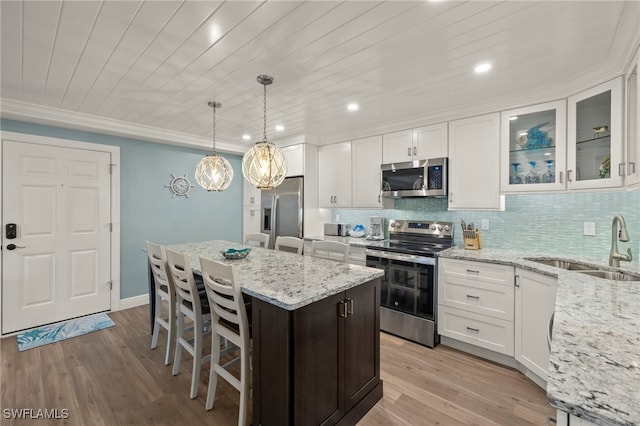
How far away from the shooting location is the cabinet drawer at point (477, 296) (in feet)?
8.09

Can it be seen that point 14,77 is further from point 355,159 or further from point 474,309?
point 474,309

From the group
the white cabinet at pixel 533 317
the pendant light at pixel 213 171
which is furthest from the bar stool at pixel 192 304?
the white cabinet at pixel 533 317

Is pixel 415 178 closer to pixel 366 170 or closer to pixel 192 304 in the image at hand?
pixel 366 170

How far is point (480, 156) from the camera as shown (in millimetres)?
2877

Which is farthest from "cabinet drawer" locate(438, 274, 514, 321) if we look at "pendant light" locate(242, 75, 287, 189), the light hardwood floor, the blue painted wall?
the blue painted wall

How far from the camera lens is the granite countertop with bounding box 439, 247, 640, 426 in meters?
0.64

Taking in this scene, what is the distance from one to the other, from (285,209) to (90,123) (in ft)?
8.30

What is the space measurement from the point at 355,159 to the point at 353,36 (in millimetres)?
2214

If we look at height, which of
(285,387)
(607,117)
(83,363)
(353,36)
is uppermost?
(353,36)

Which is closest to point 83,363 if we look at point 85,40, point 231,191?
point 85,40

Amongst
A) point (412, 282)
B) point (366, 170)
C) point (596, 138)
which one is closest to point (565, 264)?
point (596, 138)

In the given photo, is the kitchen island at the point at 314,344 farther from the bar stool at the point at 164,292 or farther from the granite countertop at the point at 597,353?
the granite countertop at the point at 597,353

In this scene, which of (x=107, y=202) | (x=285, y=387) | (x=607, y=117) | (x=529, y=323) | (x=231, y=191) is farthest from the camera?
(x=231, y=191)

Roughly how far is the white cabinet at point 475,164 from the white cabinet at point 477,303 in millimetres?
663
